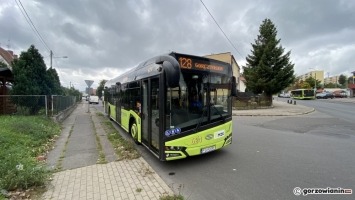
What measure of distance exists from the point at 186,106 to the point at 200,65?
1.17m

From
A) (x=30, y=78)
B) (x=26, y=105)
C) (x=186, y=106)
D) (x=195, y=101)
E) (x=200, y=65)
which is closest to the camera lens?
(x=186, y=106)

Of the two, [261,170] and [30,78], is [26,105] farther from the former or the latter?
[261,170]

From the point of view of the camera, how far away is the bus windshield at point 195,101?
214 inches

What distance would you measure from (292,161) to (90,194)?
5.22 metres

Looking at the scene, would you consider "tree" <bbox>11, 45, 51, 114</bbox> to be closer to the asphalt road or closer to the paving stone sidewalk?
the paving stone sidewalk

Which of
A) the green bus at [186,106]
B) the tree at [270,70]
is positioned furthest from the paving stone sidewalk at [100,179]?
the tree at [270,70]

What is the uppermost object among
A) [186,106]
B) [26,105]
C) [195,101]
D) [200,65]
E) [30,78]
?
[30,78]

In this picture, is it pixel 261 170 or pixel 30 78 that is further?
pixel 30 78

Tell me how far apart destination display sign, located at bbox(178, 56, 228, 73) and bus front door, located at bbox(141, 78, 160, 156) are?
859mm

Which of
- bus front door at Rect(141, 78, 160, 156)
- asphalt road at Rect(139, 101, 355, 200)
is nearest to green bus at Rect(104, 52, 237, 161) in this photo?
bus front door at Rect(141, 78, 160, 156)

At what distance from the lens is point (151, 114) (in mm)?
6301

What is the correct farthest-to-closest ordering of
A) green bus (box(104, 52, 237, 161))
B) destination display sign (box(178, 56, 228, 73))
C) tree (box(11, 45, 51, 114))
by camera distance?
1. tree (box(11, 45, 51, 114))
2. destination display sign (box(178, 56, 228, 73))
3. green bus (box(104, 52, 237, 161))

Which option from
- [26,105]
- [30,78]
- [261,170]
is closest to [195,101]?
[261,170]

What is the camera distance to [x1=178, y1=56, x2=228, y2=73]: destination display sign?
5.53 meters
